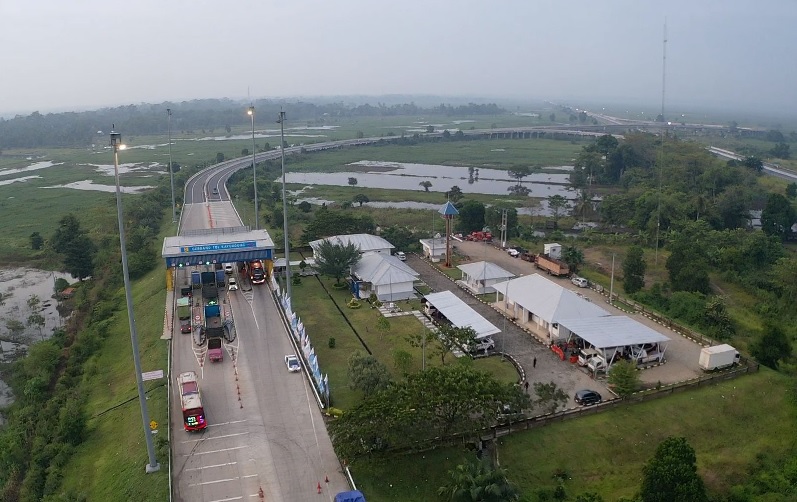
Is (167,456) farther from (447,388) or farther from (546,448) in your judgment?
(546,448)

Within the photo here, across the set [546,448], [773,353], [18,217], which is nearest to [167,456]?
[546,448]

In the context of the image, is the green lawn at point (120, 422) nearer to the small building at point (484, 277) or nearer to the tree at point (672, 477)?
the tree at point (672, 477)

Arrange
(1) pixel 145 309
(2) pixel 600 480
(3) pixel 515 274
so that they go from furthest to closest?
(3) pixel 515 274 < (1) pixel 145 309 < (2) pixel 600 480

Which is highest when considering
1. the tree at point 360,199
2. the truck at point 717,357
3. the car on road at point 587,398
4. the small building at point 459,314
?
the tree at point 360,199

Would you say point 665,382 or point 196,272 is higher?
point 196,272

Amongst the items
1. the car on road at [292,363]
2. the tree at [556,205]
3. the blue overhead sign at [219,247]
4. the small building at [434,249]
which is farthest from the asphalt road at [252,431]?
the tree at [556,205]

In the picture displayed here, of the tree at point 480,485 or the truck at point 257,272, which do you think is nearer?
the tree at point 480,485

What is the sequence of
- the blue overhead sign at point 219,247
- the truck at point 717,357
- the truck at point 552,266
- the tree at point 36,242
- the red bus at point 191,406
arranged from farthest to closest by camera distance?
the tree at point 36,242, the truck at point 552,266, the blue overhead sign at point 219,247, the truck at point 717,357, the red bus at point 191,406
